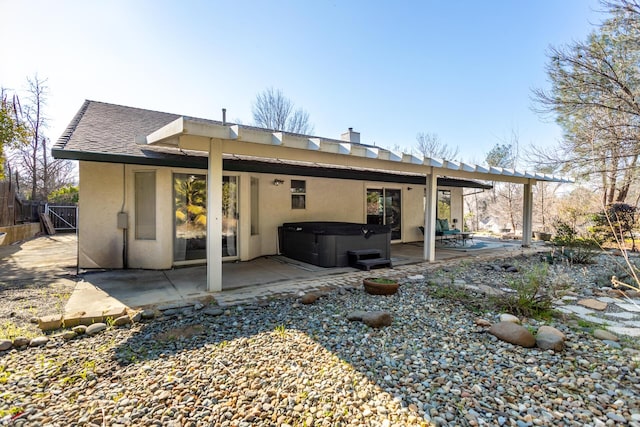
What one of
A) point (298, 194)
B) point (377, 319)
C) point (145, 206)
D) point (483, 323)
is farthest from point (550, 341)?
point (145, 206)

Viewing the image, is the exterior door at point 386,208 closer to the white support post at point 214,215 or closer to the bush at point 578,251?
the bush at point 578,251

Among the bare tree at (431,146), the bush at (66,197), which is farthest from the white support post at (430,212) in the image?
the bare tree at (431,146)

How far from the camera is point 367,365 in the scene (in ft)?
9.54

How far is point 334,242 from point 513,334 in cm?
432

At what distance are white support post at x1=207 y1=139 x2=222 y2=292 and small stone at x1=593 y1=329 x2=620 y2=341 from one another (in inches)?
204

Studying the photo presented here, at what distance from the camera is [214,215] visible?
16.8 ft

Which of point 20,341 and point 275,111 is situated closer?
point 20,341

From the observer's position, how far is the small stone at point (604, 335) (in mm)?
3501

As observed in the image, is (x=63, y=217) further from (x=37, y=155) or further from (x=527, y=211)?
(x=527, y=211)

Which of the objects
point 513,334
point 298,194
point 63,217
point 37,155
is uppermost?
point 37,155

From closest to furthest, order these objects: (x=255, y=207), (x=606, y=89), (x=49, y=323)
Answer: (x=49, y=323) < (x=606, y=89) < (x=255, y=207)

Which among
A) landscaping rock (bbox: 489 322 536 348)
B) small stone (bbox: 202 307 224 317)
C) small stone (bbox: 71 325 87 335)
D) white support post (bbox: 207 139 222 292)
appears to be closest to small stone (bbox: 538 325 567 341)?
landscaping rock (bbox: 489 322 536 348)

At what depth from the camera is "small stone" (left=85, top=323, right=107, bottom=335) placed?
3613 mm

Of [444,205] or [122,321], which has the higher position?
[444,205]
